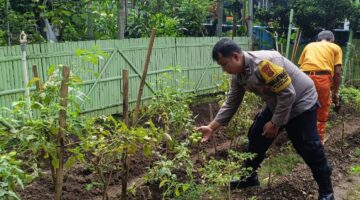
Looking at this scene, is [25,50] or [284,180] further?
[25,50]

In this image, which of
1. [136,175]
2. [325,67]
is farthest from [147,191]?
[325,67]

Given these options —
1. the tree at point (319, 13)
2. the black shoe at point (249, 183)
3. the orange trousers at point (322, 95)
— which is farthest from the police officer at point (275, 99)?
the tree at point (319, 13)

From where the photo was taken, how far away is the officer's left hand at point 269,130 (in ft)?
12.4

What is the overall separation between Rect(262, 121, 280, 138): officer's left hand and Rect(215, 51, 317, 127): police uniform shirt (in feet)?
0.25

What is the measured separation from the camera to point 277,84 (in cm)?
347

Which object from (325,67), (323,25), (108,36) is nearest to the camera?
(325,67)

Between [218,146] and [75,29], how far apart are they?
4903 millimetres

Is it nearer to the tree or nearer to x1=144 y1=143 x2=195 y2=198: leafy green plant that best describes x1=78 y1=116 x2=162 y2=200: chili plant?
x1=144 y1=143 x2=195 y2=198: leafy green plant

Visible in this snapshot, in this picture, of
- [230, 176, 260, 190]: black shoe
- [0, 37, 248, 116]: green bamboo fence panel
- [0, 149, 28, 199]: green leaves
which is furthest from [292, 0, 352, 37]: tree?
[0, 149, 28, 199]: green leaves

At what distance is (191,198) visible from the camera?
4.00 metres

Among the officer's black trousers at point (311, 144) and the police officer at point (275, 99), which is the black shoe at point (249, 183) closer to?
the police officer at point (275, 99)

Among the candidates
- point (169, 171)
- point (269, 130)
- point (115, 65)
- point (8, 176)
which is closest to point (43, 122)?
point (8, 176)

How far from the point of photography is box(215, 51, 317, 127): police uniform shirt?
347 cm

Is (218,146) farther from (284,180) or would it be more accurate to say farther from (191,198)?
(191,198)
